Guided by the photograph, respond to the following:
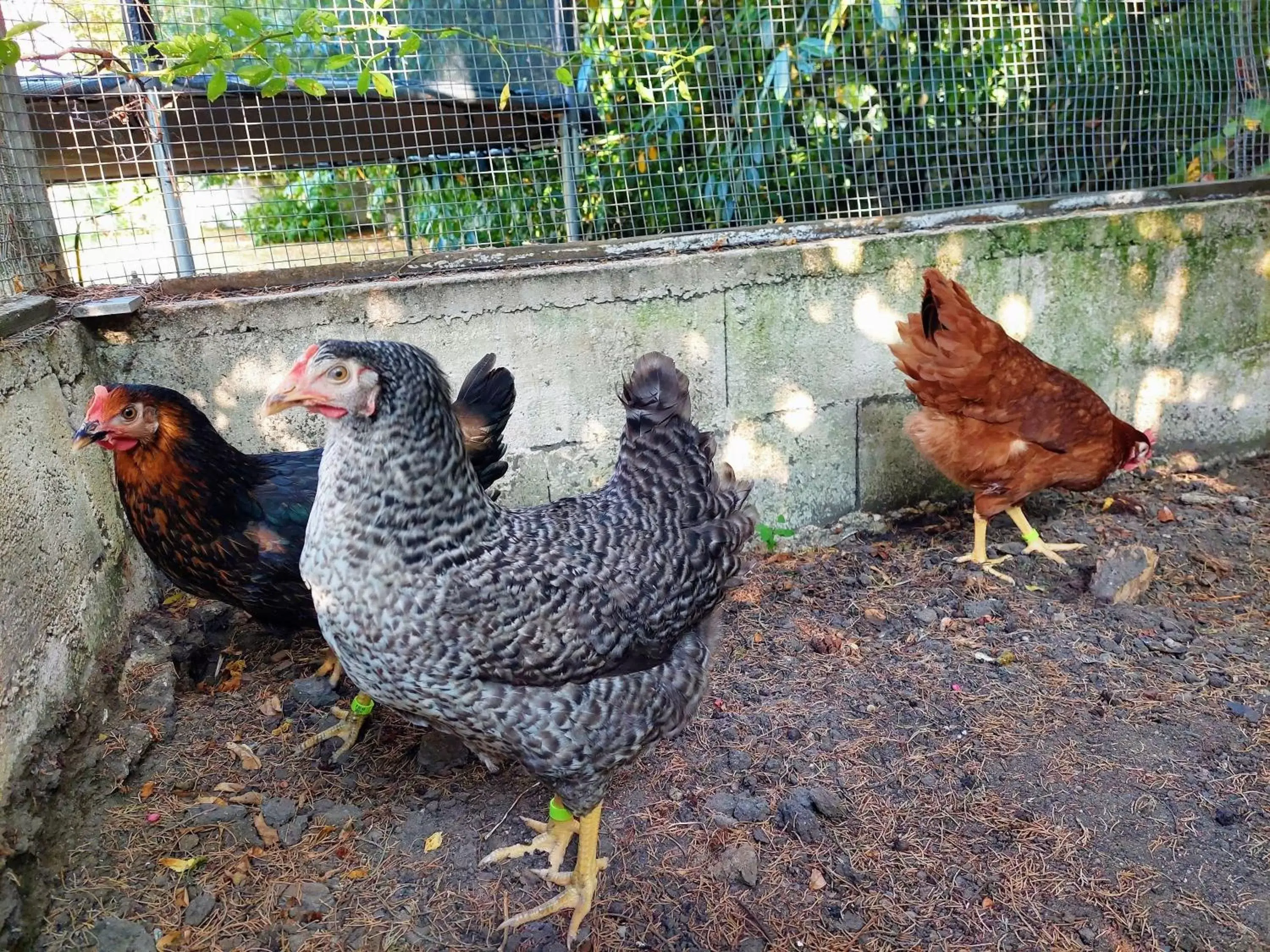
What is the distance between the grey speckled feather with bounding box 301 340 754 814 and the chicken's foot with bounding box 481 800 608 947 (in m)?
0.08

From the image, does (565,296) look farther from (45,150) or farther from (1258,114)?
(1258,114)

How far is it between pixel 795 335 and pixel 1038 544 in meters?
1.47

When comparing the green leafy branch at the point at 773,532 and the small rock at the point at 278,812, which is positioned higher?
the green leafy branch at the point at 773,532

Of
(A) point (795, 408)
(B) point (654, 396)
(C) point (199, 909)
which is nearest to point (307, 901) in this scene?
(C) point (199, 909)

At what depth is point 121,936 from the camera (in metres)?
2.04

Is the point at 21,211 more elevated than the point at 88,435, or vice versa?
the point at 21,211

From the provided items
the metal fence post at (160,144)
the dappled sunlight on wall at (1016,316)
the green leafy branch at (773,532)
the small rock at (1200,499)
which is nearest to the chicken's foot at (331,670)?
the metal fence post at (160,144)

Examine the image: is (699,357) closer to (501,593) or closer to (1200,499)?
(501,593)

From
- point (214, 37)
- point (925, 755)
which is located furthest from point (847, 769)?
point (214, 37)

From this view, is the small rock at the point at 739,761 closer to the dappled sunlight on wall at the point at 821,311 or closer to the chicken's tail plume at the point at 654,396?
the chicken's tail plume at the point at 654,396

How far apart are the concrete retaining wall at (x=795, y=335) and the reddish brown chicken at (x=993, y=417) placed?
39 cm

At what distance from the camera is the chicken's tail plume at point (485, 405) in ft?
9.64

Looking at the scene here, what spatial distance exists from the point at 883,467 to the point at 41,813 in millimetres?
3568

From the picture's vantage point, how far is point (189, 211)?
12.0 ft
